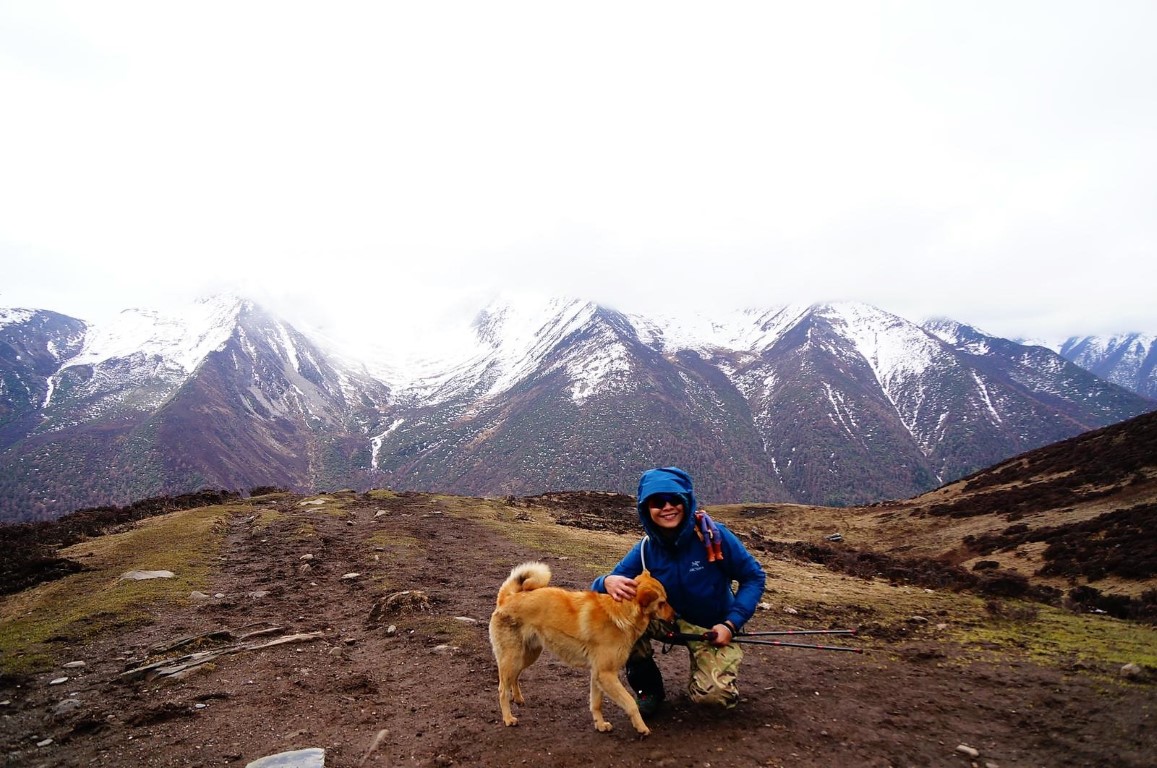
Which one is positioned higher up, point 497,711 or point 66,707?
point 497,711

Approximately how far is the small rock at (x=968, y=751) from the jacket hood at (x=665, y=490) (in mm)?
3900

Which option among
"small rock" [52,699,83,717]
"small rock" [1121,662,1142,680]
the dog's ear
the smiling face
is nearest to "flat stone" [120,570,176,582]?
"small rock" [52,699,83,717]

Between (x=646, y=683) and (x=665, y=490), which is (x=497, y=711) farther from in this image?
(x=665, y=490)

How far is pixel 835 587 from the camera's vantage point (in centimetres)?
1769

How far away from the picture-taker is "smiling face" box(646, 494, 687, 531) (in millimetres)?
6559

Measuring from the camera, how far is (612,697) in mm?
6238

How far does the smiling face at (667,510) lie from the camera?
6559mm

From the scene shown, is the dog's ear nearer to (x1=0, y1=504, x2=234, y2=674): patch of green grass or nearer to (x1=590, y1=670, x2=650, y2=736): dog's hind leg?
(x1=590, y1=670, x2=650, y2=736): dog's hind leg

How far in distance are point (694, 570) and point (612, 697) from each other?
1770 millimetres

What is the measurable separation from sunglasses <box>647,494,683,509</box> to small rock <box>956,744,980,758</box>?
13.6 ft

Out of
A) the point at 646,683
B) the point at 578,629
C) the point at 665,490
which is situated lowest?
the point at 646,683

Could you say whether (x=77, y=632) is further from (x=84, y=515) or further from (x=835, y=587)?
(x=84, y=515)

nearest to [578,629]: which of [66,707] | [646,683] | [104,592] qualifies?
[646,683]

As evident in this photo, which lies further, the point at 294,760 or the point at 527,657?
the point at 527,657
